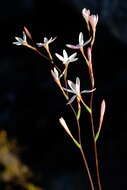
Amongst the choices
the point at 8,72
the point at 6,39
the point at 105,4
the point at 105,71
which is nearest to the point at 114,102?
the point at 105,71

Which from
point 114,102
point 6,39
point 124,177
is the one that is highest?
point 6,39

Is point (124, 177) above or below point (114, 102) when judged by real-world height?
below

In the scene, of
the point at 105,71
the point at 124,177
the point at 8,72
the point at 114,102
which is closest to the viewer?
the point at 124,177

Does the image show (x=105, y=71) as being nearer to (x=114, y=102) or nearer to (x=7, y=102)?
(x=114, y=102)

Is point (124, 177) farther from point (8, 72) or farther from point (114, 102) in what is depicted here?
point (8, 72)

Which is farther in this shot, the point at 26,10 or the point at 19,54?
the point at 26,10

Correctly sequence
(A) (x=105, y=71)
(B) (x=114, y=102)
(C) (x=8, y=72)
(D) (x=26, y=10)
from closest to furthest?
(B) (x=114, y=102), (A) (x=105, y=71), (C) (x=8, y=72), (D) (x=26, y=10)
